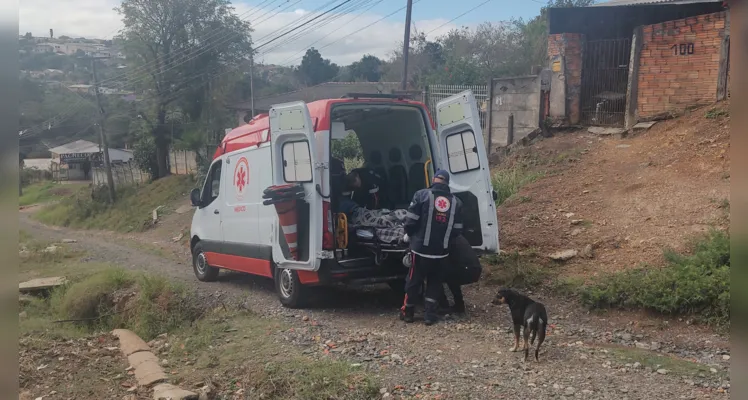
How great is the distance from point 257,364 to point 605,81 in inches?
401

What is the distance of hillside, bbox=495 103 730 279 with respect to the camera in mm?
7577

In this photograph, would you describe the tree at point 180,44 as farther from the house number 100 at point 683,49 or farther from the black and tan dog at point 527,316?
the black and tan dog at point 527,316

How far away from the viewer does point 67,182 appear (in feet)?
91.9

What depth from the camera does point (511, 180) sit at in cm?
1101

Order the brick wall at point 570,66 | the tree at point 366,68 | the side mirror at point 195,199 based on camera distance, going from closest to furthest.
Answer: the side mirror at point 195,199
the brick wall at point 570,66
the tree at point 366,68

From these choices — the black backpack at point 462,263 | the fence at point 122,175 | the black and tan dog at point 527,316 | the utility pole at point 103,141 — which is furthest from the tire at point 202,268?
the fence at point 122,175

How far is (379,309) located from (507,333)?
1.95 m

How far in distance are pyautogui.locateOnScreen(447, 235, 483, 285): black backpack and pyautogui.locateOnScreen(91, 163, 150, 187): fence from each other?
26735 millimetres

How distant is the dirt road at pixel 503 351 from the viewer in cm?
446

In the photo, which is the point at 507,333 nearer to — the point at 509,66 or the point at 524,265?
the point at 524,265

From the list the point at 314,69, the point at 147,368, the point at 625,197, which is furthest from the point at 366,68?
the point at 147,368

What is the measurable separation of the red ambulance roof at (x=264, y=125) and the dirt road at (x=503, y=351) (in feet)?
7.07

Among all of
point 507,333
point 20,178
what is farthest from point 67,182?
point 20,178

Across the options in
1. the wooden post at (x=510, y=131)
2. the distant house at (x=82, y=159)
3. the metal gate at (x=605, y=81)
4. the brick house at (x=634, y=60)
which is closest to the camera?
the brick house at (x=634, y=60)
